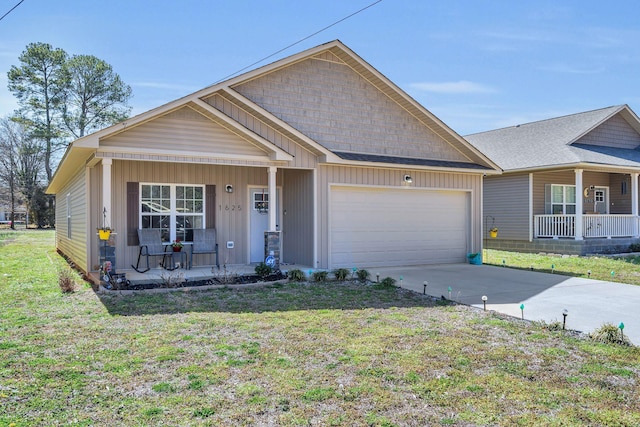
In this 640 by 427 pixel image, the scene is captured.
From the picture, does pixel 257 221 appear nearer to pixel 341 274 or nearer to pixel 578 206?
pixel 341 274

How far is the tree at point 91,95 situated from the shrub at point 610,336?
36742mm

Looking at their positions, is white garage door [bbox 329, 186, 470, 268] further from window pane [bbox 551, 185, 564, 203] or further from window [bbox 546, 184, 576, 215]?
window pane [bbox 551, 185, 564, 203]

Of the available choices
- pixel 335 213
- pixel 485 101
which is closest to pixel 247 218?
pixel 335 213

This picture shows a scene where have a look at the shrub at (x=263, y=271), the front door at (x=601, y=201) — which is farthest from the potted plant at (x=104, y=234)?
the front door at (x=601, y=201)

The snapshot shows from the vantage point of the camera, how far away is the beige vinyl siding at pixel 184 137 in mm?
8781

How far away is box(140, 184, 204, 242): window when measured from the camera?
10703mm

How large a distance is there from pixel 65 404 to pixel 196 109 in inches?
267

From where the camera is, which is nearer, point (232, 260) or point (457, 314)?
point (457, 314)

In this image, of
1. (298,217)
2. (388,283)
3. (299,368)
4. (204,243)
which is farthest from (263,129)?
(299,368)

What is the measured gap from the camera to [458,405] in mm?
3645

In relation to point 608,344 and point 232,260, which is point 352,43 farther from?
point 608,344

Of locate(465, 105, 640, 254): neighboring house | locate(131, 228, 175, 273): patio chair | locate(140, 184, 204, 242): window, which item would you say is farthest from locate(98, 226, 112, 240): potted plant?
locate(465, 105, 640, 254): neighboring house

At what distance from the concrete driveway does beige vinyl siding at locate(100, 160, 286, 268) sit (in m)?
3.39

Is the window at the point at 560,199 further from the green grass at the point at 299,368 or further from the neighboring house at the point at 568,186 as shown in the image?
the green grass at the point at 299,368
